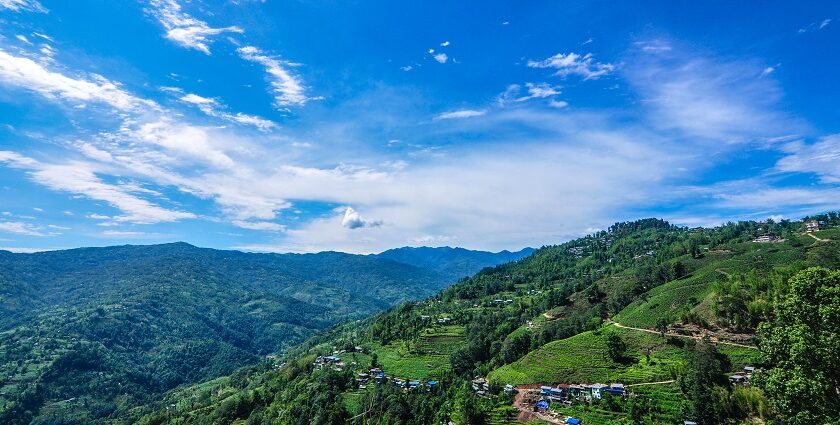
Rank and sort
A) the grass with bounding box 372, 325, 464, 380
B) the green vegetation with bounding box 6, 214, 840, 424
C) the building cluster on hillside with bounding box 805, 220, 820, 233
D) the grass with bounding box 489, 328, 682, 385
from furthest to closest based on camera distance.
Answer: the building cluster on hillside with bounding box 805, 220, 820, 233
the grass with bounding box 372, 325, 464, 380
the grass with bounding box 489, 328, 682, 385
the green vegetation with bounding box 6, 214, 840, 424

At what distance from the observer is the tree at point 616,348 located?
77.7 meters

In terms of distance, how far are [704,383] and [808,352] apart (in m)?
39.6

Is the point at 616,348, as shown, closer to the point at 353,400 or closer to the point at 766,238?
the point at 353,400

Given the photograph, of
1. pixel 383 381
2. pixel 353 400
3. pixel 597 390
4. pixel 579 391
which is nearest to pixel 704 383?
pixel 597 390

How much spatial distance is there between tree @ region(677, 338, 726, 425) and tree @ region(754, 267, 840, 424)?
31157 mm

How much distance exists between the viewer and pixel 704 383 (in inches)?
2288

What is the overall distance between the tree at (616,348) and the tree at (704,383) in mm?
12718

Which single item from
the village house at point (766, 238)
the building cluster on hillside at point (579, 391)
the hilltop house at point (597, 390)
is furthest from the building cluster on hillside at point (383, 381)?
the village house at point (766, 238)

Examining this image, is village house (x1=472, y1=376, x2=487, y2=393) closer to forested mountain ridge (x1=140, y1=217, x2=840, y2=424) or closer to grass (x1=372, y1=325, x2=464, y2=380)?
forested mountain ridge (x1=140, y1=217, x2=840, y2=424)

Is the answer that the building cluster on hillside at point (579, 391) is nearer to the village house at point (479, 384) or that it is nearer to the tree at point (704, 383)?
the tree at point (704, 383)

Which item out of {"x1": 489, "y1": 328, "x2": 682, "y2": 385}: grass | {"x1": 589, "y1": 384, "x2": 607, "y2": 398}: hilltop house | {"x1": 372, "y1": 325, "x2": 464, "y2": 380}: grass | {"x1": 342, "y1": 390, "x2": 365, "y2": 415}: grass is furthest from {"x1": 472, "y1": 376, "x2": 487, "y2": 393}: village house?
{"x1": 342, "y1": 390, "x2": 365, "y2": 415}: grass

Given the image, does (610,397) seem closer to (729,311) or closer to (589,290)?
(729,311)

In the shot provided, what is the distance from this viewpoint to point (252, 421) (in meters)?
90.4

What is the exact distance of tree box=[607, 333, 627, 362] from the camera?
77688mm
